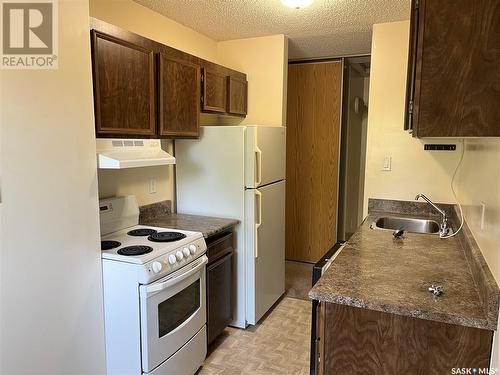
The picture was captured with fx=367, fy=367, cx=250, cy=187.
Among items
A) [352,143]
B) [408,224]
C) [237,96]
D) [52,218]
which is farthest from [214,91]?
[352,143]

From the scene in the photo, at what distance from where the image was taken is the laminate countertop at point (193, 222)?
2.55 meters

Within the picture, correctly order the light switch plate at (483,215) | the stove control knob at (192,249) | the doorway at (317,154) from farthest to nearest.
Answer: the doorway at (317,154)
the stove control knob at (192,249)
the light switch plate at (483,215)

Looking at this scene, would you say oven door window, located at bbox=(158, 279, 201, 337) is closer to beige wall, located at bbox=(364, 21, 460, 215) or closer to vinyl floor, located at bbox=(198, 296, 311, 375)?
vinyl floor, located at bbox=(198, 296, 311, 375)

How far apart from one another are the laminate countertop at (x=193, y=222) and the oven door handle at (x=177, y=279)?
0.19 m

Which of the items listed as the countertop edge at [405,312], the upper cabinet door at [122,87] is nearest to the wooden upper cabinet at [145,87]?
the upper cabinet door at [122,87]

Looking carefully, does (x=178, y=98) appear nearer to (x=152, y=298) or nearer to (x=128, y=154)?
(x=128, y=154)

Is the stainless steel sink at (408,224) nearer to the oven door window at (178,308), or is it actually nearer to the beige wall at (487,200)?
the beige wall at (487,200)

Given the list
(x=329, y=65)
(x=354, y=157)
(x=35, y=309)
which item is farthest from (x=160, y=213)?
(x=354, y=157)

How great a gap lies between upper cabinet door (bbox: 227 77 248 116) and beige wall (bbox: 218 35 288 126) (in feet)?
0.25

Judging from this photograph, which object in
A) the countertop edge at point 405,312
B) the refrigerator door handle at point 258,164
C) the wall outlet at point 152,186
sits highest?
the refrigerator door handle at point 258,164

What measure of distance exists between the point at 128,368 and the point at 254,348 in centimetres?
104

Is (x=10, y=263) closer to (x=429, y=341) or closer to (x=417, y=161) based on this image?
(x=429, y=341)

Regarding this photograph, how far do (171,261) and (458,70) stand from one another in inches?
63.0

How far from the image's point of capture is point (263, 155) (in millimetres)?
2945
